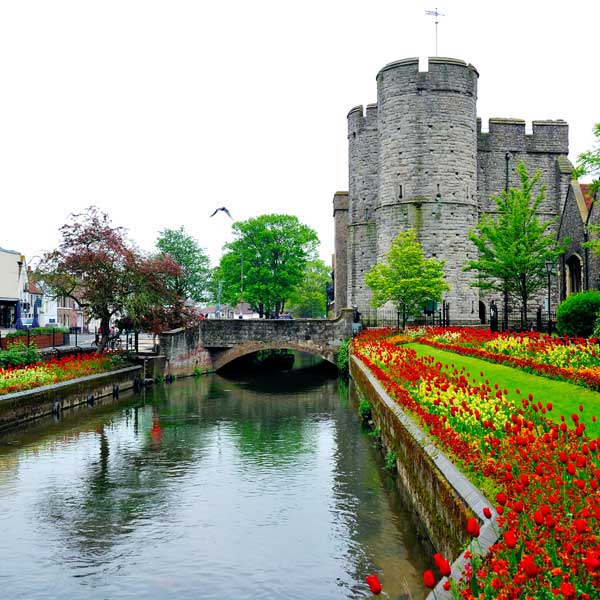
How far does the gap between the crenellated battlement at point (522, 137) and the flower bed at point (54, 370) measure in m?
31.7

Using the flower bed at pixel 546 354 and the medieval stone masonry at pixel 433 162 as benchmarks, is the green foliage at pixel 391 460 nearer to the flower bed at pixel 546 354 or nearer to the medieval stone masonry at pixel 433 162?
the flower bed at pixel 546 354

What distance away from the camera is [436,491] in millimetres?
8469

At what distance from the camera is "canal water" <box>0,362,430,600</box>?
9031mm

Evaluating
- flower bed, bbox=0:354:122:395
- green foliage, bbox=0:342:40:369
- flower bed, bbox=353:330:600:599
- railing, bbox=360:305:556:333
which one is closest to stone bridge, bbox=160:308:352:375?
railing, bbox=360:305:556:333

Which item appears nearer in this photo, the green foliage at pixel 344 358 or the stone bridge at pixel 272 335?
the green foliage at pixel 344 358

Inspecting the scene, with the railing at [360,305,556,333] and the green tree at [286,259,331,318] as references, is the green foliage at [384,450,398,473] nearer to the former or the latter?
the railing at [360,305,556,333]

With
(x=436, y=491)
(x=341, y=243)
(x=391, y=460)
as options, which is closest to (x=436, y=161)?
(x=341, y=243)

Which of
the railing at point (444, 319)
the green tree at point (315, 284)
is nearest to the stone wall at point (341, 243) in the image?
the railing at point (444, 319)

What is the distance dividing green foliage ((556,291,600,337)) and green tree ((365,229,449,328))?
47.8ft

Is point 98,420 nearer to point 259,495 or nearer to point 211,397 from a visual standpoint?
point 211,397

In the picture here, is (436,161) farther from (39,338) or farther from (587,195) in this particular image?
(39,338)

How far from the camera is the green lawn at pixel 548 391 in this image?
10.4 m

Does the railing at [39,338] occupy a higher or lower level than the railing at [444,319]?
lower

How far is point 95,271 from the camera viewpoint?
30266 millimetres
